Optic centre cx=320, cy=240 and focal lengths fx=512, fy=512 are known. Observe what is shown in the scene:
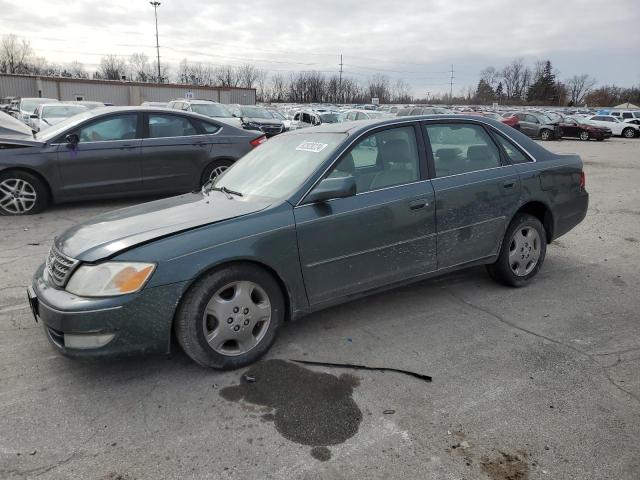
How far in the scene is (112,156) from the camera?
25.3 feet

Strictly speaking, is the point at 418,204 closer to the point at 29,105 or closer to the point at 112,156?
the point at 112,156

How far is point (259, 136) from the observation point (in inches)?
362

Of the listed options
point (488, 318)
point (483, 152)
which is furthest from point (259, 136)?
point (488, 318)

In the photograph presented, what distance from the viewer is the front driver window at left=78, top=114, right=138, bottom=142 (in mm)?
7691

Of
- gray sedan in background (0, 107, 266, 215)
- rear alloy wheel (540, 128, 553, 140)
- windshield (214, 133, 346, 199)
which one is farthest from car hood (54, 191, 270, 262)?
rear alloy wheel (540, 128, 553, 140)

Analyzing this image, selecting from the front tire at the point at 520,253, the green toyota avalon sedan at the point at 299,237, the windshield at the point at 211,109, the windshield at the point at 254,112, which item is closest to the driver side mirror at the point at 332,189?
the green toyota avalon sedan at the point at 299,237

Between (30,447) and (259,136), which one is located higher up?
(259,136)

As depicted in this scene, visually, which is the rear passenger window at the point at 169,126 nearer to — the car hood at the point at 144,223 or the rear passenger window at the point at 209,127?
the rear passenger window at the point at 209,127

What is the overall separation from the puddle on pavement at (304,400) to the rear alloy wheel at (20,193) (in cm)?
567

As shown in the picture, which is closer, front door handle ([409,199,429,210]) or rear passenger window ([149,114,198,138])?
front door handle ([409,199,429,210])

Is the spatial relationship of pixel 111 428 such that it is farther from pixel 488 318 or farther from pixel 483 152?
pixel 483 152

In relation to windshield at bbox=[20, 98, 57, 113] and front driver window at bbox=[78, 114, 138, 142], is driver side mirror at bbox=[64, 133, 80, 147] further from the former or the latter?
Answer: windshield at bbox=[20, 98, 57, 113]

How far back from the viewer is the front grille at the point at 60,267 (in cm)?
312

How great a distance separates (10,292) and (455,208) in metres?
3.98
